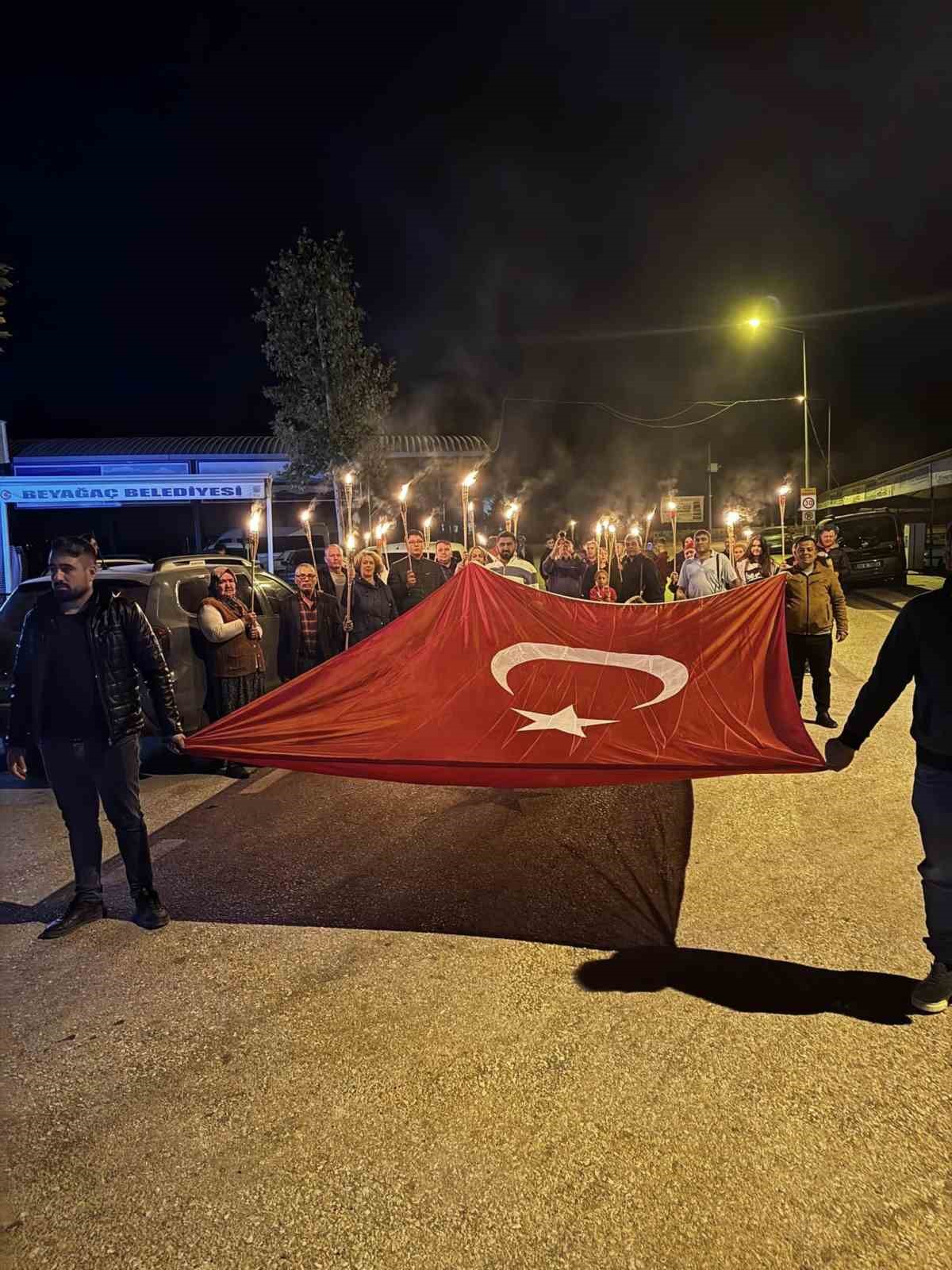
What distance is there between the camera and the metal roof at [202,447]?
26.7 metres

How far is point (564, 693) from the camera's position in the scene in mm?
5172

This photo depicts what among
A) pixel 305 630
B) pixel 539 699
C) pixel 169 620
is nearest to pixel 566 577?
pixel 305 630

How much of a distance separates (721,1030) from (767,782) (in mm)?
3856

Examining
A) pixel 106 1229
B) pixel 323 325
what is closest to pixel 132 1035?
pixel 106 1229

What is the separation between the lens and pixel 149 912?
14.8 feet

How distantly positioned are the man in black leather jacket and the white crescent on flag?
192cm

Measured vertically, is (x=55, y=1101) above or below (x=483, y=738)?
below

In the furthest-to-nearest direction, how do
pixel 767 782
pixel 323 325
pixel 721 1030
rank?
pixel 323 325
pixel 767 782
pixel 721 1030

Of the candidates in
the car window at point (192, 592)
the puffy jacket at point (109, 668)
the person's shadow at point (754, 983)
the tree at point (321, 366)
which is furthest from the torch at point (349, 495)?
the person's shadow at point (754, 983)

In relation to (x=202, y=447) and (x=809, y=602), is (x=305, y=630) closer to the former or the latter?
(x=809, y=602)

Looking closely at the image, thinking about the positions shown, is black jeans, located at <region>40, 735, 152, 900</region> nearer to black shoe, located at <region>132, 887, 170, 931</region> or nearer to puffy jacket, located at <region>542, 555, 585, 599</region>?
black shoe, located at <region>132, 887, 170, 931</region>

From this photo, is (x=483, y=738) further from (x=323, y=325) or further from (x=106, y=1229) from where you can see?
(x=323, y=325)

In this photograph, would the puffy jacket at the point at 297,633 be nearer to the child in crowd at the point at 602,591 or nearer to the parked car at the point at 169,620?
the parked car at the point at 169,620

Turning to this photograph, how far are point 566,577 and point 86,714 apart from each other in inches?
291
